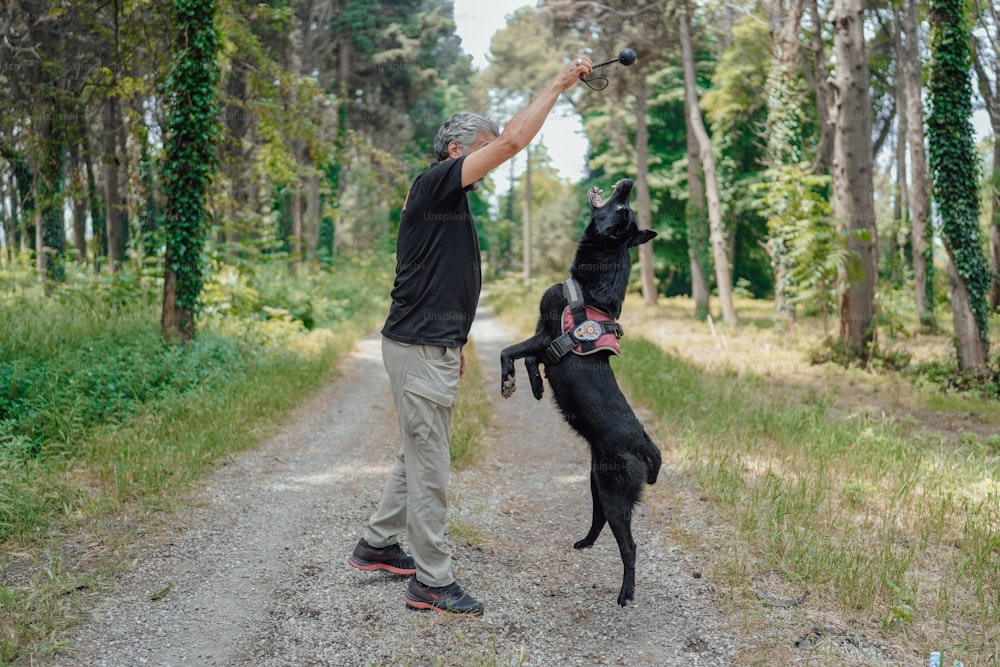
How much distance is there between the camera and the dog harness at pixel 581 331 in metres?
3.54

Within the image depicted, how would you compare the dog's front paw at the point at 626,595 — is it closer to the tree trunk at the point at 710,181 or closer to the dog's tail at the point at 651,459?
the dog's tail at the point at 651,459

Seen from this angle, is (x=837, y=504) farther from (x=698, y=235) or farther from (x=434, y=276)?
(x=698, y=235)

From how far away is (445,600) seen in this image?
139 inches

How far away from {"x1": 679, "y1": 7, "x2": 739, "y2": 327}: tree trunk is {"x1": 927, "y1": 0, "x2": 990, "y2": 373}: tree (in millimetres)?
6519

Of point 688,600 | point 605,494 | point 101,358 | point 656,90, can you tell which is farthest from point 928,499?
point 656,90

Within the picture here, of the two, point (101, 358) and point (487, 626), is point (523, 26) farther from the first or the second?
point (487, 626)

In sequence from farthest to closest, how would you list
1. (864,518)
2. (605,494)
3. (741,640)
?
(864,518) → (605,494) → (741,640)

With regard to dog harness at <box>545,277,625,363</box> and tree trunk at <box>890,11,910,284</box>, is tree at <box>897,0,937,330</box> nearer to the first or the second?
tree trunk at <box>890,11,910,284</box>

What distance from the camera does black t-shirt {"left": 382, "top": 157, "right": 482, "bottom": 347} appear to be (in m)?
3.38

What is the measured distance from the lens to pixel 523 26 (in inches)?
1157

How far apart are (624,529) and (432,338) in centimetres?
138

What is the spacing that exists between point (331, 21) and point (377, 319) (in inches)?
391

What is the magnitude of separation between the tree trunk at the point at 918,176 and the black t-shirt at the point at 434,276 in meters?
17.2

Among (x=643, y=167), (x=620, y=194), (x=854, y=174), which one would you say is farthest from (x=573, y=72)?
(x=643, y=167)
